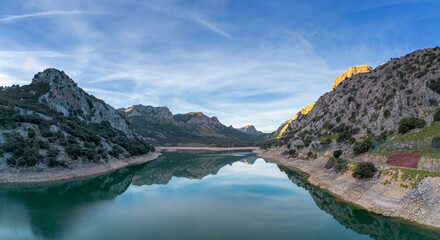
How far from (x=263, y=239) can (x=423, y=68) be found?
90.0 metres

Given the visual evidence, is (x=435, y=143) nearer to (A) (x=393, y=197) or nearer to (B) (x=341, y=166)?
(A) (x=393, y=197)

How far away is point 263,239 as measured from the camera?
26516 mm

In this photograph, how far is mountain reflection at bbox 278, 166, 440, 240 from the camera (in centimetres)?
2706

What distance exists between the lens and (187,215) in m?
35.6

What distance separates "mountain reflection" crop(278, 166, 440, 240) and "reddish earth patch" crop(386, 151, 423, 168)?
13.1 metres

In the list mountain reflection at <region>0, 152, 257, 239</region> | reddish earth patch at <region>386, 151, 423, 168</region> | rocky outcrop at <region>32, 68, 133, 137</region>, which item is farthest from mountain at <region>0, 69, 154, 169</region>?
reddish earth patch at <region>386, 151, 423, 168</region>

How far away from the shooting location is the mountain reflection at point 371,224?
88.8 ft

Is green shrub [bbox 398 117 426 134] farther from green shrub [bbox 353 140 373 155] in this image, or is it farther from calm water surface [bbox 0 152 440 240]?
calm water surface [bbox 0 152 440 240]

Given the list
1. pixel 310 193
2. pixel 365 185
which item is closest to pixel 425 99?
Answer: pixel 365 185

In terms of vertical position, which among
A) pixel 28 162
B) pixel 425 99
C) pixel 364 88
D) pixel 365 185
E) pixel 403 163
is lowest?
pixel 365 185

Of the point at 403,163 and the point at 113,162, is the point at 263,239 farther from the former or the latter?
the point at 113,162

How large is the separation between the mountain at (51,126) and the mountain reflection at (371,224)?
71265 millimetres

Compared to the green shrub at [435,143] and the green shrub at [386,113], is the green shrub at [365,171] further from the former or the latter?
the green shrub at [386,113]

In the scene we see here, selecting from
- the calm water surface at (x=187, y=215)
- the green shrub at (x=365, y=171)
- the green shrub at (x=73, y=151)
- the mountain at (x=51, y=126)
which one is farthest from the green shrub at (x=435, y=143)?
the green shrub at (x=73, y=151)
